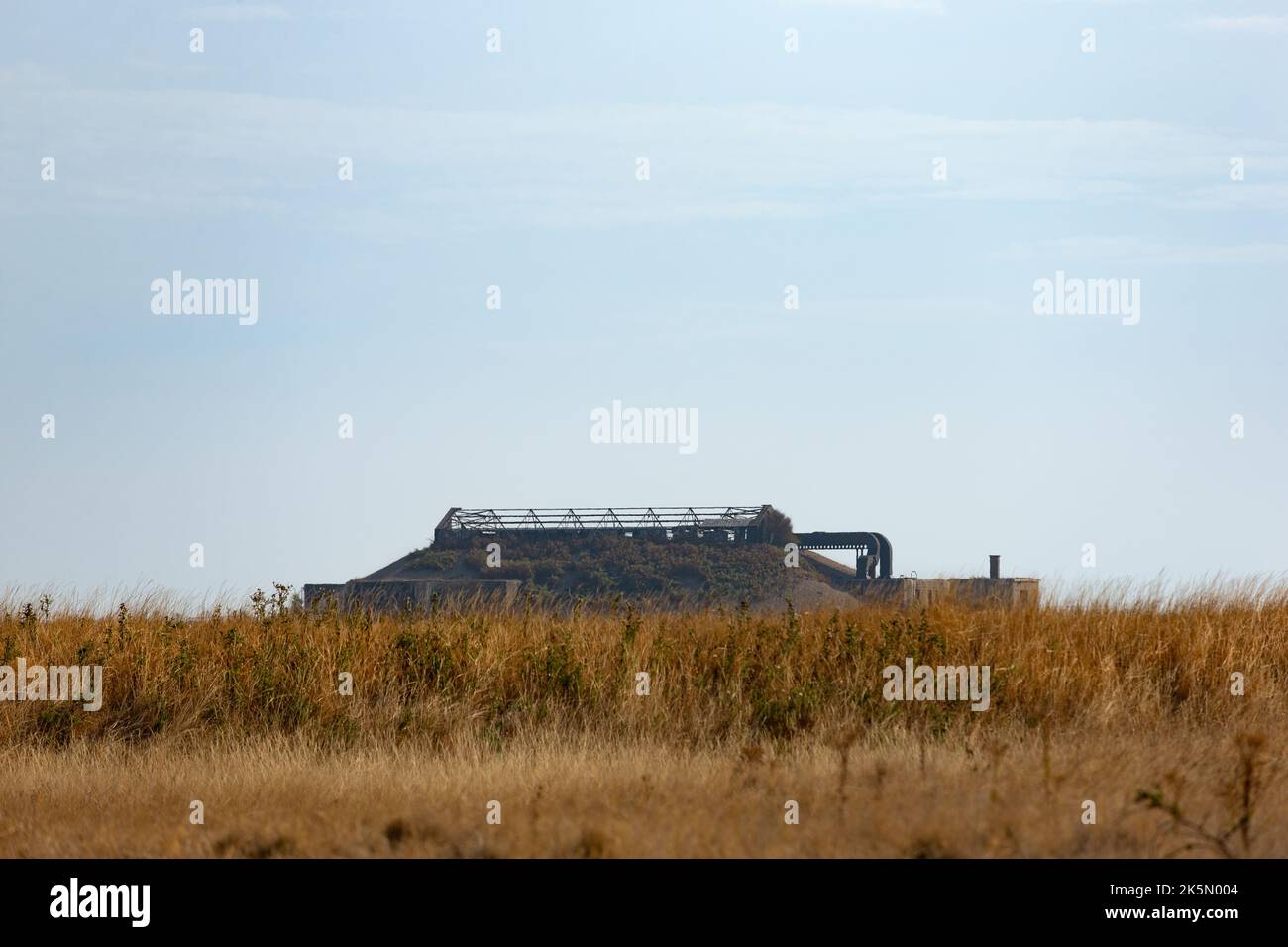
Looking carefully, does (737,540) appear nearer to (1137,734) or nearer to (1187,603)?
(1187,603)

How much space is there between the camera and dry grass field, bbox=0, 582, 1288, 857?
7023 millimetres

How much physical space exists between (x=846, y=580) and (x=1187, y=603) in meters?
41.7

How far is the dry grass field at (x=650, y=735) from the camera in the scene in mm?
7023

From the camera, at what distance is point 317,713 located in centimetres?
1370

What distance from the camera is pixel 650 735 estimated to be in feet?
41.8

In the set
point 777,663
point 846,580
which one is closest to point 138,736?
point 777,663
